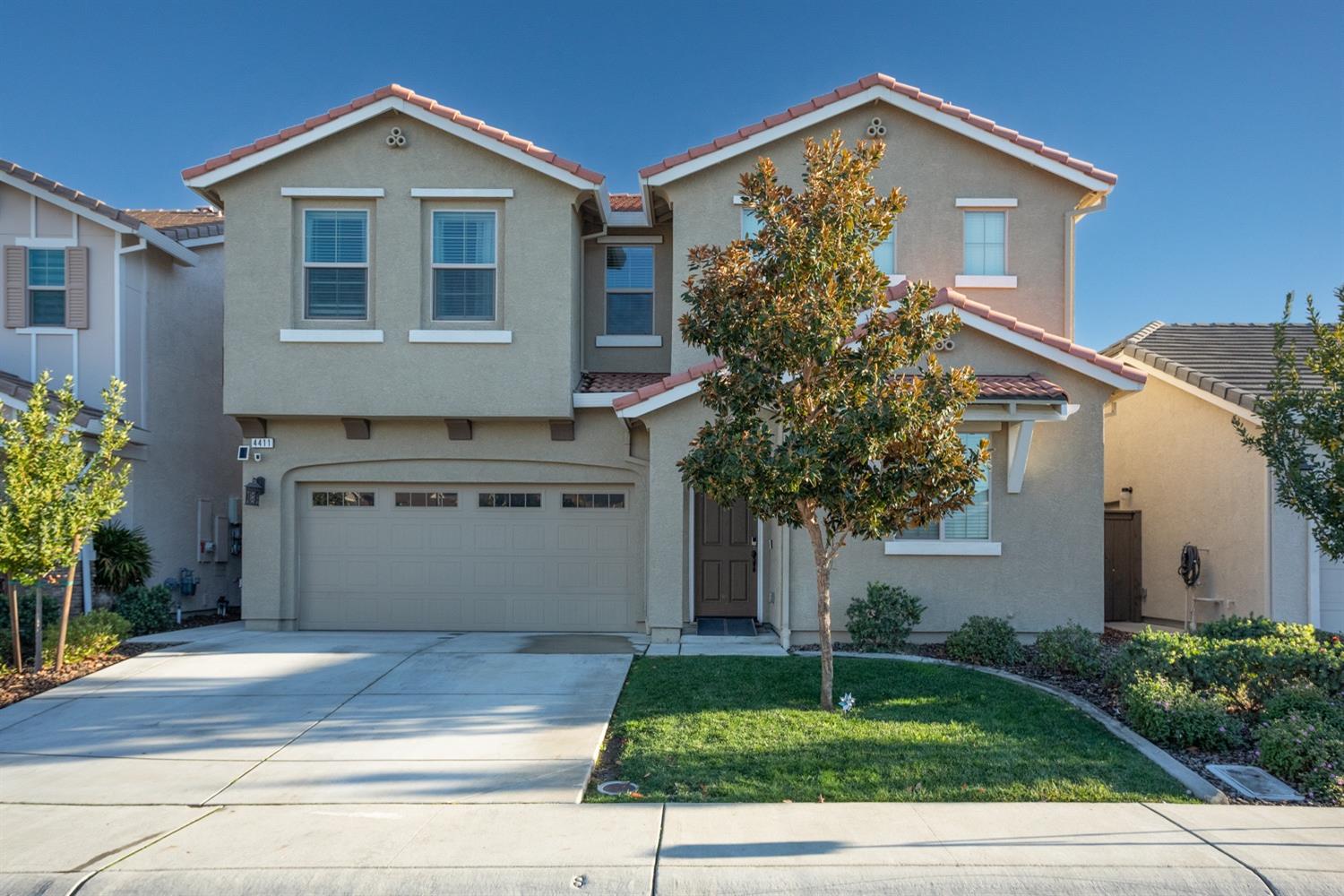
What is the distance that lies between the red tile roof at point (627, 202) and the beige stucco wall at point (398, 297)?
158 cm

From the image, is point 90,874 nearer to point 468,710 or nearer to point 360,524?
point 468,710

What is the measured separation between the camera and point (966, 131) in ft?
42.5

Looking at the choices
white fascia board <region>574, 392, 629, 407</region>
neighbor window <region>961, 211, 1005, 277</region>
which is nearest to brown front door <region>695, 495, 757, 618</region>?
white fascia board <region>574, 392, 629, 407</region>

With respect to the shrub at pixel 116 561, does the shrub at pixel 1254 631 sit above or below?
below

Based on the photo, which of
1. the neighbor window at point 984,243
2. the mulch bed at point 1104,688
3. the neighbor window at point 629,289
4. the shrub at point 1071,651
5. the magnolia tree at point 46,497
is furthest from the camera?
the neighbor window at point 629,289

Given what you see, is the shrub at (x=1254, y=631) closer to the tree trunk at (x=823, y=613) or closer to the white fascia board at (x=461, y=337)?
the tree trunk at (x=823, y=613)

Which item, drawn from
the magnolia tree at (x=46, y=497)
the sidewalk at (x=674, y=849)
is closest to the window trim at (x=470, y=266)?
the magnolia tree at (x=46, y=497)

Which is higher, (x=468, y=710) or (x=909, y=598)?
(x=909, y=598)

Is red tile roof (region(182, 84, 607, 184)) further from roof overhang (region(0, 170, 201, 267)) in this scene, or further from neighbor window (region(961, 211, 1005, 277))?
neighbor window (region(961, 211, 1005, 277))

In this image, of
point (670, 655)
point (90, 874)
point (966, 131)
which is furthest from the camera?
point (966, 131)

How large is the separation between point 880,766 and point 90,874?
5.08 meters

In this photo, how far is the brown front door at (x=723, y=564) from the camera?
14.2 metres

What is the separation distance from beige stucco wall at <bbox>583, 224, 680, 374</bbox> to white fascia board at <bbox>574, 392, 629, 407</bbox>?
1425mm

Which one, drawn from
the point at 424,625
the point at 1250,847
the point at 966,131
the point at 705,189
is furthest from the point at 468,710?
the point at 966,131
